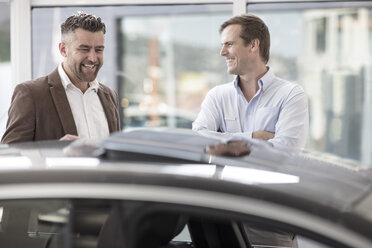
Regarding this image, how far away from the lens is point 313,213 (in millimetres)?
1507

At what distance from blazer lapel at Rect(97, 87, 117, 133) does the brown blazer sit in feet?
0.89

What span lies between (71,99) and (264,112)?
107 cm

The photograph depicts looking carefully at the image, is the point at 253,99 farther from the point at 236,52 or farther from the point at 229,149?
the point at 229,149

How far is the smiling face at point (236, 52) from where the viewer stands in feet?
13.0

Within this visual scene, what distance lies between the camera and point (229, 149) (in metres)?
1.91

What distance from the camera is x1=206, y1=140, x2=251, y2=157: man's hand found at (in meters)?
1.87

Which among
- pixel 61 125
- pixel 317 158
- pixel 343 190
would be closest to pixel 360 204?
pixel 343 190

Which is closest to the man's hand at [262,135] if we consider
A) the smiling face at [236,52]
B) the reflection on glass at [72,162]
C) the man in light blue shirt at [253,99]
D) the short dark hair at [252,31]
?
the man in light blue shirt at [253,99]

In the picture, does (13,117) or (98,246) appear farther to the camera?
(13,117)

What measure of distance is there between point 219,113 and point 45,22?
3076 millimetres

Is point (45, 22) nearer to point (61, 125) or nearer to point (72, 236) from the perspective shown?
point (61, 125)

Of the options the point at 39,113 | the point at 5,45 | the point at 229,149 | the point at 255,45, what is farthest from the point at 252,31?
the point at 5,45

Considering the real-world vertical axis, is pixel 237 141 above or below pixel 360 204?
above

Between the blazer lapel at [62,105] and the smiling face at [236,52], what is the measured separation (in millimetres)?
995
